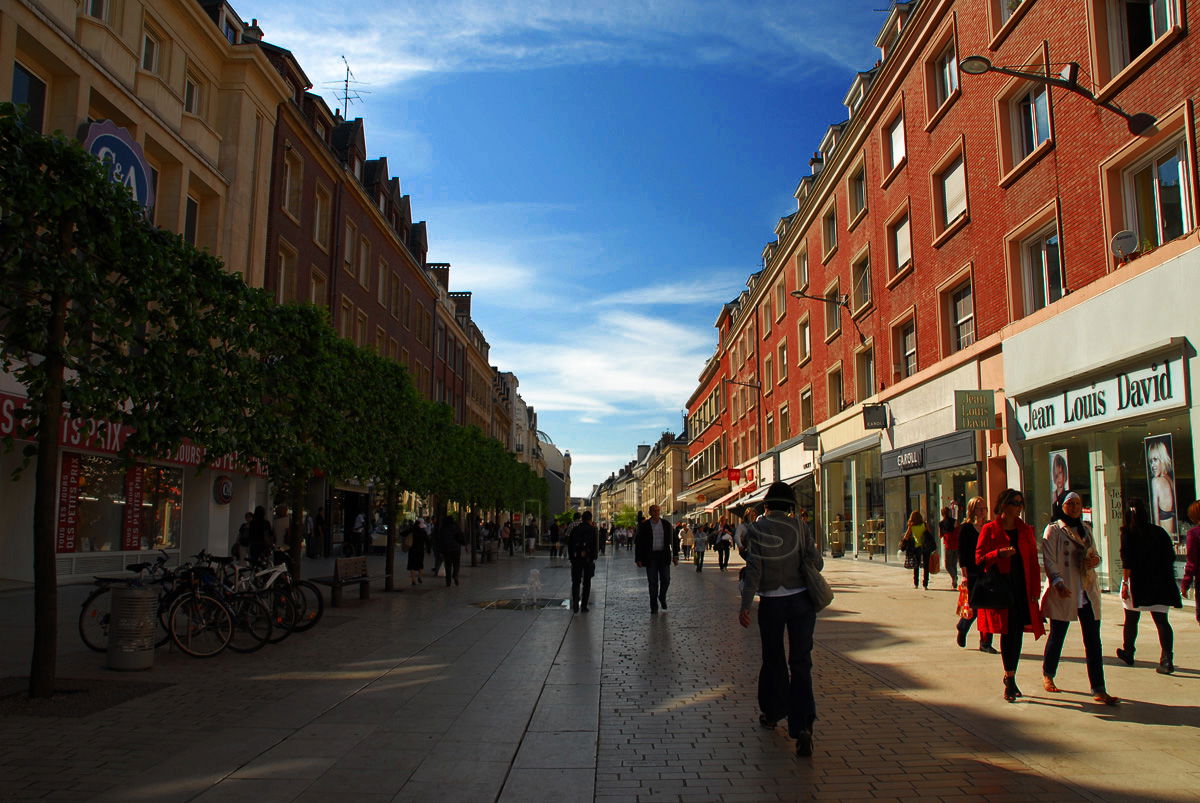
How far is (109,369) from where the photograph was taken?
304 inches

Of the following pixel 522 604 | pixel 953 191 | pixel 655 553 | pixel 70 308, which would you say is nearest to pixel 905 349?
pixel 953 191

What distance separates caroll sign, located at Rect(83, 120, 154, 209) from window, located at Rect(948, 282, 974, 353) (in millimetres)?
17880

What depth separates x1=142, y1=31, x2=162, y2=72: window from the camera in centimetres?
2097

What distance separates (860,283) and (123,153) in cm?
2159

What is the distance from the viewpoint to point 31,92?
16984 millimetres

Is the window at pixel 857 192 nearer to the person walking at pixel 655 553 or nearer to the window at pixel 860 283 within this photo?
the window at pixel 860 283

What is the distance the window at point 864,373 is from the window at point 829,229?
16.9 ft

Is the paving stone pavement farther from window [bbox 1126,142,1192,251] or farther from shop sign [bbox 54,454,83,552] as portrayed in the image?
shop sign [bbox 54,454,83,552]

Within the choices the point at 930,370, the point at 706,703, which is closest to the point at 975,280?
the point at 930,370

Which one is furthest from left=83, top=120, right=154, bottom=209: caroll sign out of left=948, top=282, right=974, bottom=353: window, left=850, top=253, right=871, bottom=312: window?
left=850, top=253, right=871, bottom=312: window

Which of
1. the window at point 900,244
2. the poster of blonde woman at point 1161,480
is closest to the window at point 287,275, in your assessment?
the window at point 900,244

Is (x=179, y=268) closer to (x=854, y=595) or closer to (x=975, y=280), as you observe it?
(x=854, y=595)

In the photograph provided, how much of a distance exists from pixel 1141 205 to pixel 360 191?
28.2 metres

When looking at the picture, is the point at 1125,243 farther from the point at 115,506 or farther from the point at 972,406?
the point at 115,506
